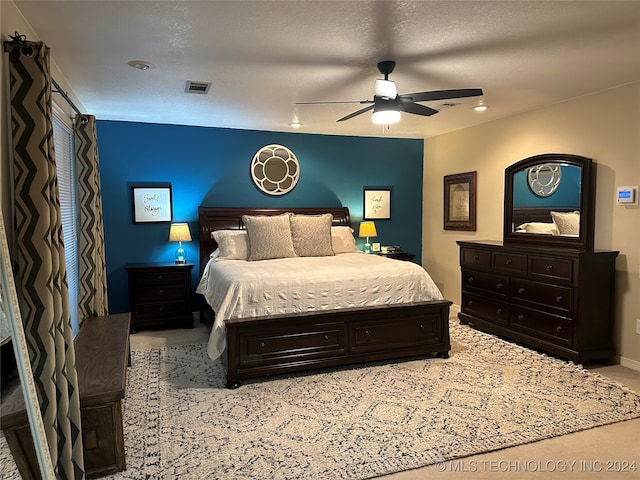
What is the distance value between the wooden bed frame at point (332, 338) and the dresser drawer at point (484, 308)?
91cm

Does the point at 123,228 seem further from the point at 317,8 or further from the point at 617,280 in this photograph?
the point at 617,280

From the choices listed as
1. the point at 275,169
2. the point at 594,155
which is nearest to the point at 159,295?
the point at 275,169

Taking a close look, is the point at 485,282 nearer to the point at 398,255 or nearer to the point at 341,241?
the point at 398,255

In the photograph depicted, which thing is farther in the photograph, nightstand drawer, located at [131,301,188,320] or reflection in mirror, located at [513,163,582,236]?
nightstand drawer, located at [131,301,188,320]

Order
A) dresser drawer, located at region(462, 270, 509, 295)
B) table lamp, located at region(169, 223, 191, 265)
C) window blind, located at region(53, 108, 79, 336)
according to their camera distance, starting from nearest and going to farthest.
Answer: window blind, located at region(53, 108, 79, 336) → dresser drawer, located at region(462, 270, 509, 295) → table lamp, located at region(169, 223, 191, 265)

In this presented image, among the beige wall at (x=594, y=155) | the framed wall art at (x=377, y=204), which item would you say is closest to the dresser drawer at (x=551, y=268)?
the beige wall at (x=594, y=155)

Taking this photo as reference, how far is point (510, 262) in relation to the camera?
439 cm

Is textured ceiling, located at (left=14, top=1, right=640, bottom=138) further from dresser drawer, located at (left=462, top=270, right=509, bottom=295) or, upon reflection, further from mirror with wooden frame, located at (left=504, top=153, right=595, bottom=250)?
dresser drawer, located at (left=462, top=270, right=509, bottom=295)

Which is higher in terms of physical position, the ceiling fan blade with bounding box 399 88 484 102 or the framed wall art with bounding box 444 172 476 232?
the ceiling fan blade with bounding box 399 88 484 102

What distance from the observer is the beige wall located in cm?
374

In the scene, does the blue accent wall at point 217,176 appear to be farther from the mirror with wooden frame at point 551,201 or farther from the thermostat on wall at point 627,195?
the thermostat on wall at point 627,195

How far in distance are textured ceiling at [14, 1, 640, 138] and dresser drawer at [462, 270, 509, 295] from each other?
1763 millimetres

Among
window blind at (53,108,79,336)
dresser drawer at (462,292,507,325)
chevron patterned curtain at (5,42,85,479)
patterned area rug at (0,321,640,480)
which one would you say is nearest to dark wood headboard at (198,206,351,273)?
window blind at (53,108,79,336)

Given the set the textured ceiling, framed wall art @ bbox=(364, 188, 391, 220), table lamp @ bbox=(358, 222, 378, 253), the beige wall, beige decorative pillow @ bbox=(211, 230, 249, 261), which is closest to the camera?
the textured ceiling
